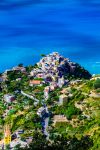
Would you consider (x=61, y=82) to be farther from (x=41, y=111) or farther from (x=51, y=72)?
(x=41, y=111)

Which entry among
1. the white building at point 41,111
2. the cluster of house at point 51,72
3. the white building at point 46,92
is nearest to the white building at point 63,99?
the white building at point 41,111

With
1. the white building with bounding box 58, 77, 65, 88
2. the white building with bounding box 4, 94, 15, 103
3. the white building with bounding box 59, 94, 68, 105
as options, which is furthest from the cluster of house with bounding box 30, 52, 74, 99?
the white building with bounding box 59, 94, 68, 105

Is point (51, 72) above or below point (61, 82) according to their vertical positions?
above

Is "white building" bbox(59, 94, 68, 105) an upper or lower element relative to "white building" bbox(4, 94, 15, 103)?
lower

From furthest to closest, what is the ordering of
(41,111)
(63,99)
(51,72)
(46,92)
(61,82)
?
(51,72) → (61,82) → (46,92) → (63,99) → (41,111)

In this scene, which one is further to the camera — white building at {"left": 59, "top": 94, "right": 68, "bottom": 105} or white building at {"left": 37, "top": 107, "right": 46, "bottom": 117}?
white building at {"left": 59, "top": 94, "right": 68, "bottom": 105}

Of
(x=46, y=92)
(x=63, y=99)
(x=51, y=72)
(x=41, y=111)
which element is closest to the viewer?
(x=41, y=111)

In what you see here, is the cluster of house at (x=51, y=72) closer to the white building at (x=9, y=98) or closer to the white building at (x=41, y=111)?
the white building at (x=9, y=98)

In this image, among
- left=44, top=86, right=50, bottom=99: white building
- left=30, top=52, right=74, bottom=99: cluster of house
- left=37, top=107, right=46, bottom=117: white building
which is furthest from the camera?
left=30, top=52, right=74, bottom=99: cluster of house

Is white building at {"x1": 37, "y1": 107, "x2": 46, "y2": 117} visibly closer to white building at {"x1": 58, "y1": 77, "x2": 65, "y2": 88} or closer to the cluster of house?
the cluster of house

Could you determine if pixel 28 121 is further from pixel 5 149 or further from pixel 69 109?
pixel 5 149

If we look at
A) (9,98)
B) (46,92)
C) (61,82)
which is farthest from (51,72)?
(46,92)
